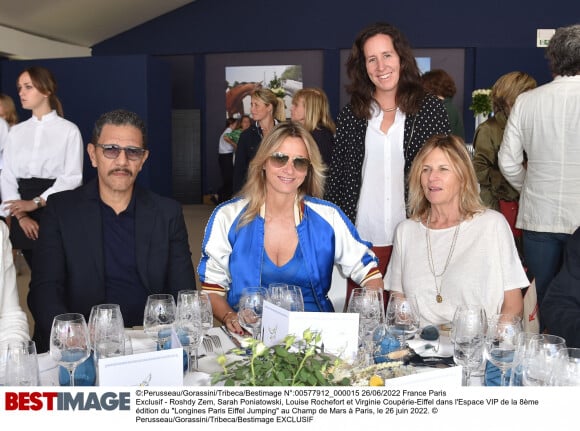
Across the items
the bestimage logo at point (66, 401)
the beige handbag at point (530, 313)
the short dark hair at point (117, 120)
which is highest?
the short dark hair at point (117, 120)

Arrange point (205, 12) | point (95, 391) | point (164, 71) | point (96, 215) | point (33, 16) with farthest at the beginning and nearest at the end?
point (205, 12), point (33, 16), point (164, 71), point (96, 215), point (95, 391)

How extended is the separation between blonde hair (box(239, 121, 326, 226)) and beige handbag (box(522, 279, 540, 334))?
37.8 inches

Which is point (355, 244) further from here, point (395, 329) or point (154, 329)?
point (154, 329)

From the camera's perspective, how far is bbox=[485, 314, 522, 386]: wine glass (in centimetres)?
152

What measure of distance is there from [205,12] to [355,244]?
1032 centimetres

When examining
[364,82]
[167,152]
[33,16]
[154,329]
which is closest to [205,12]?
[33,16]

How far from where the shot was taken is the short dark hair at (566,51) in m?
2.96

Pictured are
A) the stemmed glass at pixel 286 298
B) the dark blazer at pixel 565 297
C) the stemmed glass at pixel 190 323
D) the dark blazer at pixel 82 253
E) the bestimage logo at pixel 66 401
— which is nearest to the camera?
the bestimage logo at pixel 66 401

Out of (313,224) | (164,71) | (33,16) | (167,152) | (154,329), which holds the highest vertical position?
(33,16)

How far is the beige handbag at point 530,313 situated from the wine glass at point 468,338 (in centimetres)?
89

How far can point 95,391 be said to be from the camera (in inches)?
41.4

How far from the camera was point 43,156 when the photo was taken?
440 centimetres

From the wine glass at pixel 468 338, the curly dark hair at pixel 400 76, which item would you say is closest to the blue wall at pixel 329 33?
the curly dark hair at pixel 400 76

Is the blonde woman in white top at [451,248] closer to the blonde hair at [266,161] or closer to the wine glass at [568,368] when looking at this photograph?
the blonde hair at [266,161]
